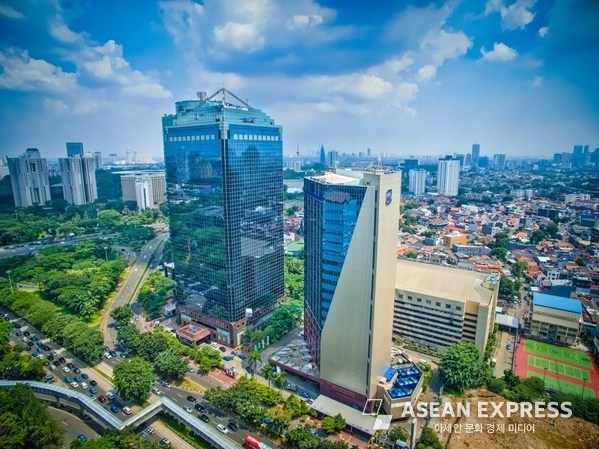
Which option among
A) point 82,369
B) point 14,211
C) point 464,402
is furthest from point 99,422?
point 14,211

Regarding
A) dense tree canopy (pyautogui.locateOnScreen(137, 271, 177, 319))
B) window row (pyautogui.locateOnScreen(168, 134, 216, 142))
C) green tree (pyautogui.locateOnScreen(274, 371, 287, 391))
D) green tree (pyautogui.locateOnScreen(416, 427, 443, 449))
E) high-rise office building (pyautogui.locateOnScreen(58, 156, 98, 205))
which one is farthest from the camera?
high-rise office building (pyautogui.locateOnScreen(58, 156, 98, 205))

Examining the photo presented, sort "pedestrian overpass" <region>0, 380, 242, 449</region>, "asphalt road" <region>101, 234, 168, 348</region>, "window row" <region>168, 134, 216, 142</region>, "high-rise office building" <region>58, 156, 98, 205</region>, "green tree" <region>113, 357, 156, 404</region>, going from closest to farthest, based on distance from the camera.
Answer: "pedestrian overpass" <region>0, 380, 242, 449</region> → "green tree" <region>113, 357, 156, 404</region> → "window row" <region>168, 134, 216, 142</region> → "asphalt road" <region>101, 234, 168, 348</region> → "high-rise office building" <region>58, 156, 98, 205</region>

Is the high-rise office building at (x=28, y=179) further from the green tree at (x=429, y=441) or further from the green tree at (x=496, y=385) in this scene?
the green tree at (x=496, y=385)

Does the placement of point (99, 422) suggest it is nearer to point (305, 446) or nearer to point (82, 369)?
point (82, 369)

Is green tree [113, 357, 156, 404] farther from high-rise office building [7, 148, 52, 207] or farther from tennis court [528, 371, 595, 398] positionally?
high-rise office building [7, 148, 52, 207]

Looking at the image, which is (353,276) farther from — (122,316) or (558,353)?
(122,316)

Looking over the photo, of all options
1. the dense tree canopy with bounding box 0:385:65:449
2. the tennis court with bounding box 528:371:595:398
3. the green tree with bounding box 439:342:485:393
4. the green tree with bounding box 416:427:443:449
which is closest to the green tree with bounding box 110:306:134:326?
the dense tree canopy with bounding box 0:385:65:449

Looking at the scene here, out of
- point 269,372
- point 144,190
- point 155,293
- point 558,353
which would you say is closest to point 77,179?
point 144,190
